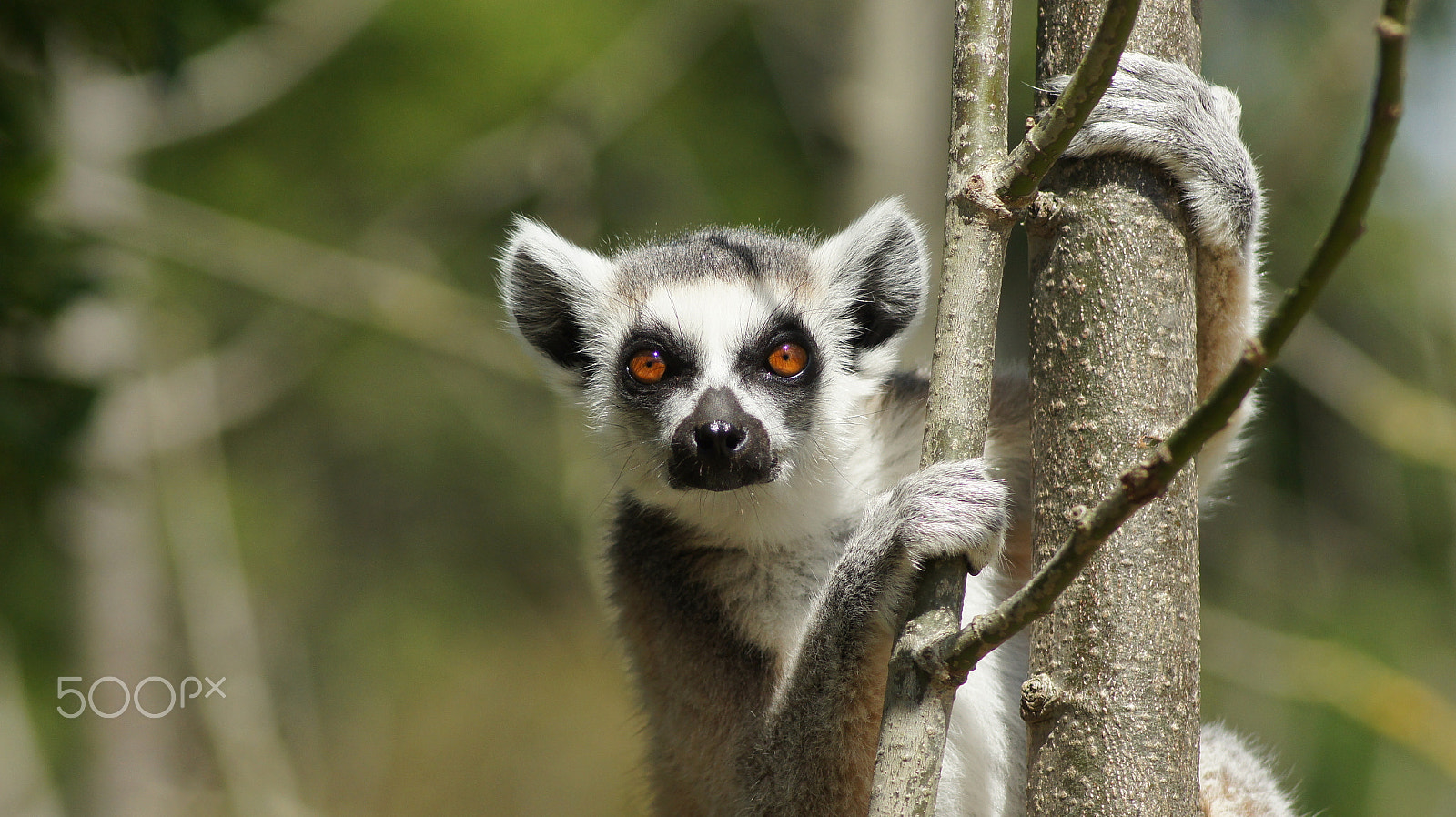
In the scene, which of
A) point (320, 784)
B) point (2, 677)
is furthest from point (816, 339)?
point (320, 784)

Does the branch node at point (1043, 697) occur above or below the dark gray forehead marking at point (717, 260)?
below

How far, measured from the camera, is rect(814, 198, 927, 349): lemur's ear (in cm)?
403

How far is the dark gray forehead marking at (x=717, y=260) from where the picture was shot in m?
3.98

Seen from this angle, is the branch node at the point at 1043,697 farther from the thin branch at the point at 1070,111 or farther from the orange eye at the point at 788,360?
the orange eye at the point at 788,360

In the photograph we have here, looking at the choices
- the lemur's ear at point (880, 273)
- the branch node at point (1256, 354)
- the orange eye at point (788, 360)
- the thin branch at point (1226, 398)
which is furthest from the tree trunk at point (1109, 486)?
the lemur's ear at point (880, 273)

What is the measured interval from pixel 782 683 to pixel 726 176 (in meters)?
8.70

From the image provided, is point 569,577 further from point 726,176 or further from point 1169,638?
point 1169,638

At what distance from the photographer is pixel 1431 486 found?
24.4 feet

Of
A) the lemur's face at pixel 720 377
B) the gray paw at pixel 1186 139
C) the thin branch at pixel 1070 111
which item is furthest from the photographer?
the lemur's face at pixel 720 377

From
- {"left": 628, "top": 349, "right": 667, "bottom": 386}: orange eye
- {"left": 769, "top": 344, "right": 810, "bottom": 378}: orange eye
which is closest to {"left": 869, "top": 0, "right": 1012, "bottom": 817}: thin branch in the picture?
{"left": 769, "top": 344, "right": 810, "bottom": 378}: orange eye

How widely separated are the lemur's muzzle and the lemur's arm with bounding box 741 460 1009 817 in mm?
489

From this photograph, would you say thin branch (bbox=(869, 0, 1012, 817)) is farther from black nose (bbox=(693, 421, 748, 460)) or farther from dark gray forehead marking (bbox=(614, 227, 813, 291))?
dark gray forehead marking (bbox=(614, 227, 813, 291))

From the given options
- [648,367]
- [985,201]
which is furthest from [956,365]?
[648,367]

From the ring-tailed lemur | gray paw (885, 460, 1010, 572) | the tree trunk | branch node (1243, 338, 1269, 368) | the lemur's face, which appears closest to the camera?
branch node (1243, 338, 1269, 368)
